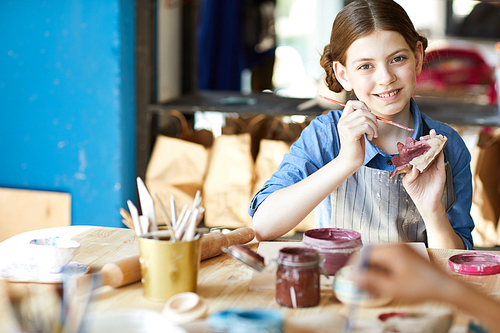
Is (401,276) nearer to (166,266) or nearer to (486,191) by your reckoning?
(166,266)

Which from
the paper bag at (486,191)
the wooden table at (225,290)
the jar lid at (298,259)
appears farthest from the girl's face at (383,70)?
the paper bag at (486,191)

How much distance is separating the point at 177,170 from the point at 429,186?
4.71ft

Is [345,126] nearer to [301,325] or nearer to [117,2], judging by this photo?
[301,325]

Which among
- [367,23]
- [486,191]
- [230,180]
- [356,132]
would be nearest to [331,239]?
[356,132]

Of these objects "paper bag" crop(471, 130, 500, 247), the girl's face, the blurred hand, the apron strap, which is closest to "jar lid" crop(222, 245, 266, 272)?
the blurred hand

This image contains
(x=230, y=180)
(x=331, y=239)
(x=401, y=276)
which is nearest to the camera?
(x=401, y=276)

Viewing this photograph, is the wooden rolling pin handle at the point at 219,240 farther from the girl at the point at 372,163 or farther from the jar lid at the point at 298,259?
the jar lid at the point at 298,259


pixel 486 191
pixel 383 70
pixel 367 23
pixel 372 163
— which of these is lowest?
pixel 486 191

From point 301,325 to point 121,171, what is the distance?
76.4 inches

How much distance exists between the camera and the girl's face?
140 cm

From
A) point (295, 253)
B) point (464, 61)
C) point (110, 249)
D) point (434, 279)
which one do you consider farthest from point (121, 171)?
point (464, 61)

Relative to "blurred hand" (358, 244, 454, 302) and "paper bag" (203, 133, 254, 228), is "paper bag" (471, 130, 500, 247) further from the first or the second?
"blurred hand" (358, 244, 454, 302)

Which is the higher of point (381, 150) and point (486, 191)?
point (381, 150)

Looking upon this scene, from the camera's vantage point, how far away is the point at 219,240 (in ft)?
3.85
